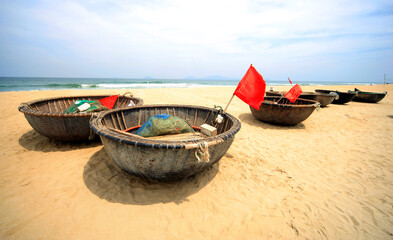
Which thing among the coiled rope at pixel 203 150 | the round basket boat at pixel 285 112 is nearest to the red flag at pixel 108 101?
the coiled rope at pixel 203 150

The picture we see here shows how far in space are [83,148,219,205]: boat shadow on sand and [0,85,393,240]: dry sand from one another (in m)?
0.02

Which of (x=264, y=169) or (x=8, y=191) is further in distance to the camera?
(x=264, y=169)

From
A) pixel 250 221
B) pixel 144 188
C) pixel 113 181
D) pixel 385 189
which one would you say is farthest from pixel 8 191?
pixel 385 189

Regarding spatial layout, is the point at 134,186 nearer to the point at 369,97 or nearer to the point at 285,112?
the point at 285,112

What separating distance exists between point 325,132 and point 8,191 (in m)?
7.73

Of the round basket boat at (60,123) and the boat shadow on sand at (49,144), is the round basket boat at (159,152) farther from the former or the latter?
the boat shadow on sand at (49,144)

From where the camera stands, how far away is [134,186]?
8.29 ft

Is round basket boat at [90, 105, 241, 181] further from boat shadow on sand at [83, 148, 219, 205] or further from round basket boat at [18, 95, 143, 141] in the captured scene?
round basket boat at [18, 95, 143, 141]

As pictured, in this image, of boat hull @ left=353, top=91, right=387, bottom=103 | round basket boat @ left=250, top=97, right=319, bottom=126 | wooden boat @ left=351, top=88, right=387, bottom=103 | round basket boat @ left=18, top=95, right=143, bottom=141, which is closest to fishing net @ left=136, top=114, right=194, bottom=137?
round basket boat @ left=18, top=95, right=143, bottom=141

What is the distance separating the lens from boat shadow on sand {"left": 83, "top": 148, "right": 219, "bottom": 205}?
7.61ft

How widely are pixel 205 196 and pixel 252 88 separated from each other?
209cm

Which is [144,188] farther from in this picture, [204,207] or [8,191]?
[8,191]

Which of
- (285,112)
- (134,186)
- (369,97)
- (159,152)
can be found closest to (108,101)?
(134,186)

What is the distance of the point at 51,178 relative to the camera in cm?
266
